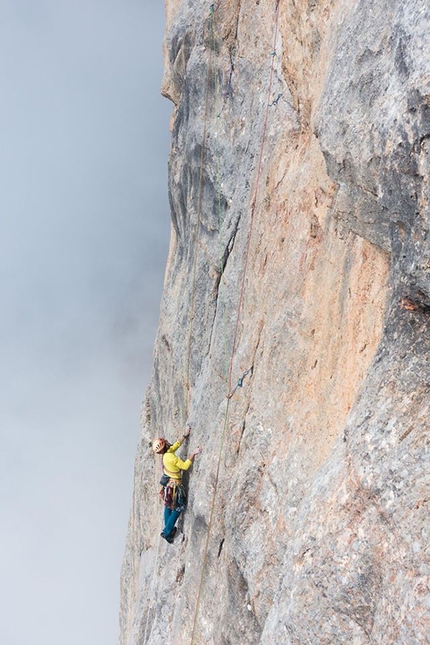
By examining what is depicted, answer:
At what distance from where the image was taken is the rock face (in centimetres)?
487

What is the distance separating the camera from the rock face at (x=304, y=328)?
16.0 ft

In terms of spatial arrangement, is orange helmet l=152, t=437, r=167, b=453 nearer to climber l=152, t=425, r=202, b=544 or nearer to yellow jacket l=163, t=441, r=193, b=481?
climber l=152, t=425, r=202, b=544

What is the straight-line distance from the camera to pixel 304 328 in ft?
25.9

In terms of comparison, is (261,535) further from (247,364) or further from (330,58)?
(330,58)

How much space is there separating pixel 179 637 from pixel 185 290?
8.74 meters

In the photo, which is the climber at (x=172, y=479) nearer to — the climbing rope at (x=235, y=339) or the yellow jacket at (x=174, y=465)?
the yellow jacket at (x=174, y=465)

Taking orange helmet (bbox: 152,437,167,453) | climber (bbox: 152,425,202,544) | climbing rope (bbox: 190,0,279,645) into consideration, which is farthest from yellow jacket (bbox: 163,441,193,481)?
climbing rope (bbox: 190,0,279,645)

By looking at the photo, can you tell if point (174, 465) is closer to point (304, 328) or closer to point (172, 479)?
point (172, 479)

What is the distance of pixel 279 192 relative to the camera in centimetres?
918

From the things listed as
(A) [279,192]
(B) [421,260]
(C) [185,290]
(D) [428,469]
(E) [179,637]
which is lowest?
(E) [179,637]

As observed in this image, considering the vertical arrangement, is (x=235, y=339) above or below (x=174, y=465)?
above

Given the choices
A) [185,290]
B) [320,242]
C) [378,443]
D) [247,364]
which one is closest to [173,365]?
[185,290]

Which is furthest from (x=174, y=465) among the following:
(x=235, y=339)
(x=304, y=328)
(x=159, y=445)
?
(x=304, y=328)

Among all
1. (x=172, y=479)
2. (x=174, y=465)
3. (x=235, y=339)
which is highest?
(x=235, y=339)
